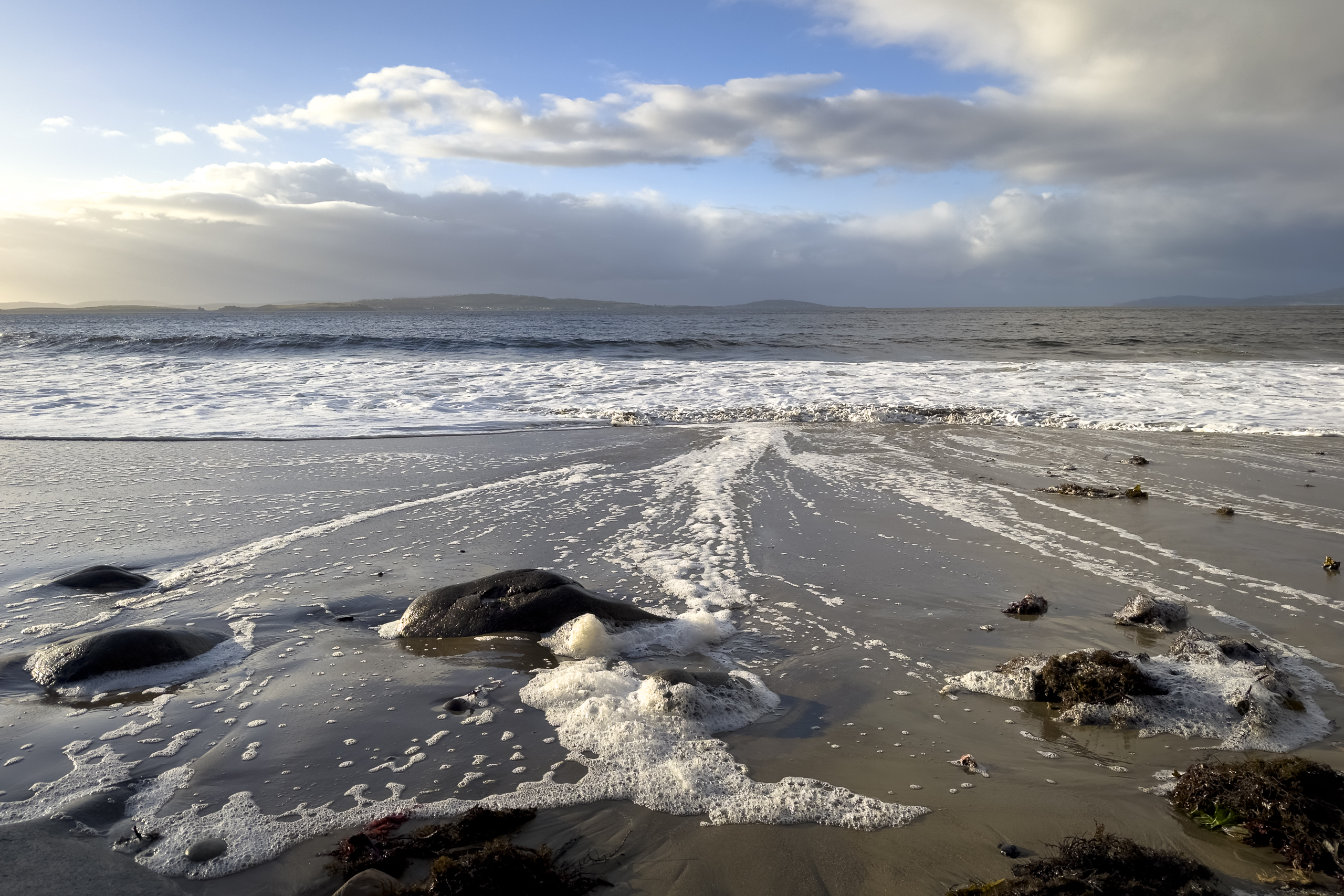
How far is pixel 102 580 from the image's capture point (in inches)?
196

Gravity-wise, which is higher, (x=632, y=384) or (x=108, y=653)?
(x=632, y=384)

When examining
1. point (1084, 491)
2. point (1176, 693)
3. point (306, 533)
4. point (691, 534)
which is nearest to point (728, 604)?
point (691, 534)

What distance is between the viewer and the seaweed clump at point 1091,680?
333 centimetres

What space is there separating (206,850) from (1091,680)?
358cm

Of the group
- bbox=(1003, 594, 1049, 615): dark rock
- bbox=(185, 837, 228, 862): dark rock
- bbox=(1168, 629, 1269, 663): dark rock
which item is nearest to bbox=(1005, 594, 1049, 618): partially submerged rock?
bbox=(1003, 594, 1049, 615): dark rock

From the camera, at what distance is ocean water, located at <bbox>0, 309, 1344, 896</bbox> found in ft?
8.56

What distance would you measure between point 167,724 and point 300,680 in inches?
22.7

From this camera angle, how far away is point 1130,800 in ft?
8.94

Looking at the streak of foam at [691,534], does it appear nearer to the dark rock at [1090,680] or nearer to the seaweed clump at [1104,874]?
the dark rock at [1090,680]

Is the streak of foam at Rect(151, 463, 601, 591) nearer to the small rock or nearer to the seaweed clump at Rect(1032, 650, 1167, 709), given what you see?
the small rock

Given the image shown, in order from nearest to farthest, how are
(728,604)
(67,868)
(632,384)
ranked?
(67,868) → (728,604) → (632,384)

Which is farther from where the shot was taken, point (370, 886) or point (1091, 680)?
point (1091, 680)

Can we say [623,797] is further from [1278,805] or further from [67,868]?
[1278,805]

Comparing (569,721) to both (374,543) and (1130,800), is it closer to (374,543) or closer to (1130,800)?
(1130,800)
